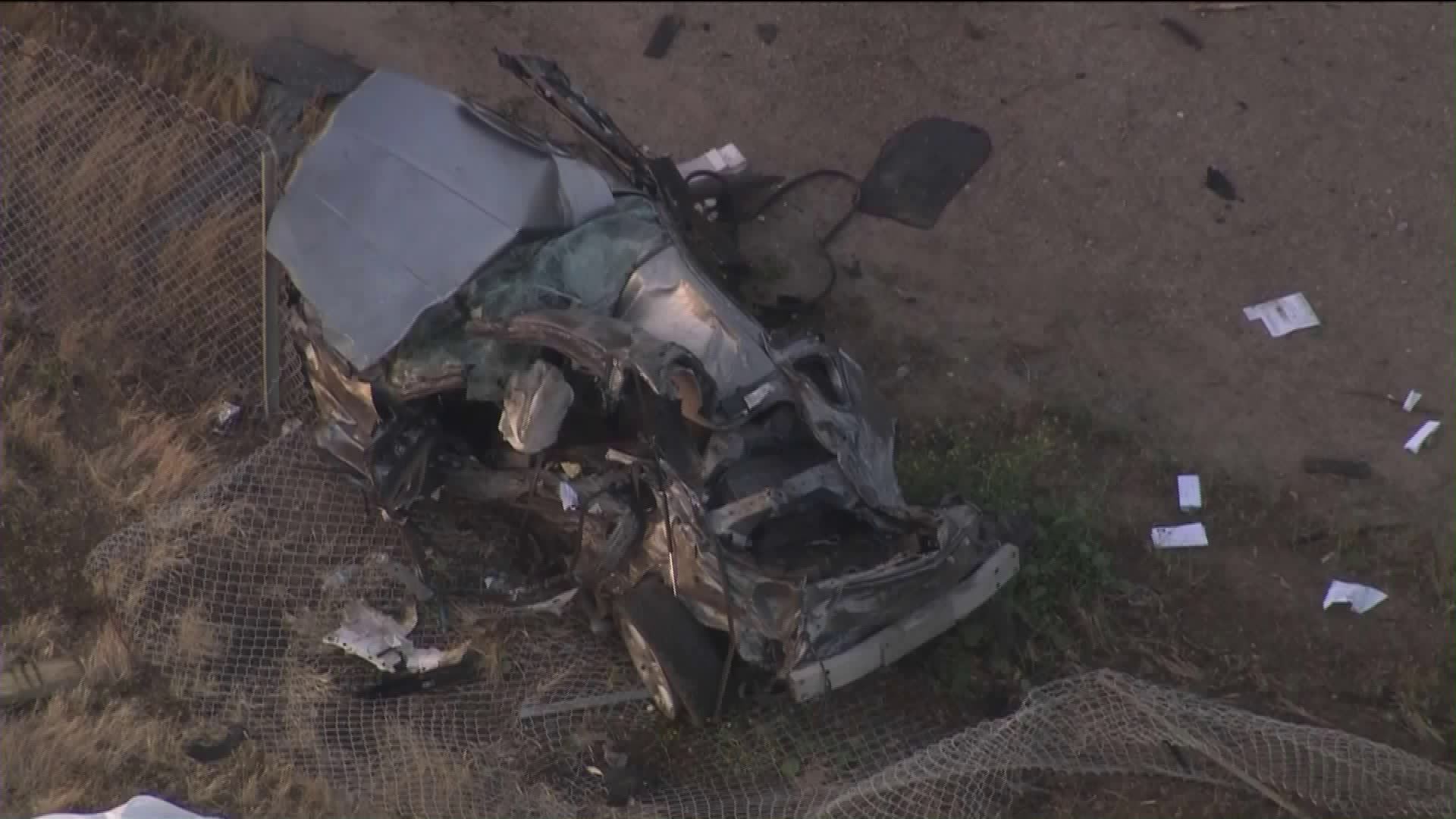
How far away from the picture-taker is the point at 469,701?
18.7 feet

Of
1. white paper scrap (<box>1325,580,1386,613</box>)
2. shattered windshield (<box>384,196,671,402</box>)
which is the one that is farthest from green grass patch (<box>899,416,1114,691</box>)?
shattered windshield (<box>384,196,671,402</box>)

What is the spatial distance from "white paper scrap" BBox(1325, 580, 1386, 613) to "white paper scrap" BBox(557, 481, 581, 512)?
305cm

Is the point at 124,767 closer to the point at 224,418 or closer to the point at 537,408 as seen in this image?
the point at 224,418

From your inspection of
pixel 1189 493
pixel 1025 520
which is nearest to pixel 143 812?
pixel 1025 520

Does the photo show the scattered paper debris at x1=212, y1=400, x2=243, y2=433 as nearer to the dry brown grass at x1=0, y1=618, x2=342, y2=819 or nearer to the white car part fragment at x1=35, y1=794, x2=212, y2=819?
the dry brown grass at x1=0, y1=618, x2=342, y2=819

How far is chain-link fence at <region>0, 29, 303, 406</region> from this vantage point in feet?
22.6

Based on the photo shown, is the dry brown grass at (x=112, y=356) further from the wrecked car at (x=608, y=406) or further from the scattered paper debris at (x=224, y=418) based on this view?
the wrecked car at (x=608, y=406)

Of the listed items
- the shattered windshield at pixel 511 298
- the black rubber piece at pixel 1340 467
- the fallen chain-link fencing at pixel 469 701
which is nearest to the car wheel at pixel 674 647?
the fallen chain-link fencing at pixel 469 701

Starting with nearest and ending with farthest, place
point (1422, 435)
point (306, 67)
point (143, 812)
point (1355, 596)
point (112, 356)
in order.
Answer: point (143, 812) → point (1355, 596) → point (1422, 435) → point (112, 356) → point (306, 67)

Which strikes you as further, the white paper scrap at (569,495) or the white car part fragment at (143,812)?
the white paper scrap at (569,495)

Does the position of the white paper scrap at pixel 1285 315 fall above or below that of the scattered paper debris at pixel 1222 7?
below

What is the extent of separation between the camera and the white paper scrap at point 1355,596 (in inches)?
231

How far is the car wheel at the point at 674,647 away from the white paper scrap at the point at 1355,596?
100 inches

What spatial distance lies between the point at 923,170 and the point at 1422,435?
2736mm
